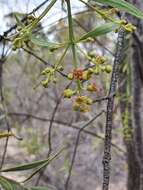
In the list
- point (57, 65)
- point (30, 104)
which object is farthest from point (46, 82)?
point (30, 104)

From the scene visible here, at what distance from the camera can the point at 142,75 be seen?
1.51 metres

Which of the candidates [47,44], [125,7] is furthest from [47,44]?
[125,7]

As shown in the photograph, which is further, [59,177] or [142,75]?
[59,177]

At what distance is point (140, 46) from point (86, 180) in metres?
3.44

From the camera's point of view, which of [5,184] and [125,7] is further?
[5,184]

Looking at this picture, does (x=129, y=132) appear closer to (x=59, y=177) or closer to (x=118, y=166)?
(x=59, y=177)

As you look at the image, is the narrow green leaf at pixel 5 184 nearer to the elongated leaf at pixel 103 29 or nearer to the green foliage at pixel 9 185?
the green foliage at pixel 9 185

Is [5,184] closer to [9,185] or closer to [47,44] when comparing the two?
[9,185]

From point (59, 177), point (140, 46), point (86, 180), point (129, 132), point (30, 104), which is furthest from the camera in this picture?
point (30, 104)

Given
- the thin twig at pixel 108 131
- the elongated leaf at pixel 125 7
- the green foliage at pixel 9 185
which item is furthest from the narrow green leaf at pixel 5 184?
the elongated leaf at pixel 125 7

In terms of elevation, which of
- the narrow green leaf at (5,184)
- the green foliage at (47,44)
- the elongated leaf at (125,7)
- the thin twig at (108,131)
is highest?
the elongated leaf at (125,7)

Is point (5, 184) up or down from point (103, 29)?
down

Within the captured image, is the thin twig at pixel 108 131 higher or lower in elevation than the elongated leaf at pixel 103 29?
lower

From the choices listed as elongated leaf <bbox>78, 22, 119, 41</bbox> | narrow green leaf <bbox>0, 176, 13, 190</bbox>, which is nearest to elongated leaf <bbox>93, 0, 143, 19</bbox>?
elongated leaf <bbox>78, 22, 119, 41</bbox>
